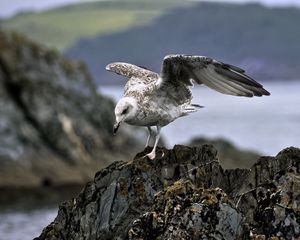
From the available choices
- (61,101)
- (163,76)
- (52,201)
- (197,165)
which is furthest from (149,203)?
(61,101)

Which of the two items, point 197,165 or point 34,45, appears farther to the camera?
point 34,45

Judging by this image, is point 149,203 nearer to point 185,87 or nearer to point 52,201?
point 185,87

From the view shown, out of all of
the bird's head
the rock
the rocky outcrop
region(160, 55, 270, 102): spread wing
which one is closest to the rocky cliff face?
the rock

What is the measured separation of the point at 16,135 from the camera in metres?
39.1

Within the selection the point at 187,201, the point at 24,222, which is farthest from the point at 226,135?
the point at 187,201

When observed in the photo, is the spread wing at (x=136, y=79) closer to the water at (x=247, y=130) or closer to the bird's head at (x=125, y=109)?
the bird's head at (x=125, y=109)

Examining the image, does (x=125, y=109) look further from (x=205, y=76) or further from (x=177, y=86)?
(x=205, y=76)

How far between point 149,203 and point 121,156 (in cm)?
2870

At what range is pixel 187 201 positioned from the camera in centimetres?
1227

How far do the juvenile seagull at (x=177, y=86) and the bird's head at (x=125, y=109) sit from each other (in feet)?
0.24

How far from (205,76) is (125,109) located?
1.62 m

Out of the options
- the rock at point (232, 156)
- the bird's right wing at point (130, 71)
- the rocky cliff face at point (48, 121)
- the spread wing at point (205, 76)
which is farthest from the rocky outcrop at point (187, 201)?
the rock at point (232, 156)

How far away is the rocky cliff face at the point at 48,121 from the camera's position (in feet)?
126

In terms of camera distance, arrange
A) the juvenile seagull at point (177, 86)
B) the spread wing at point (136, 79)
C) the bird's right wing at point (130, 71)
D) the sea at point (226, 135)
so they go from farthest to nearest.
Result: the sea at point (226, 135) < the bird's right wing at point (130, 71) < the spread wing at point (136, 79) < the juvenile seagull at point (177, 86)
